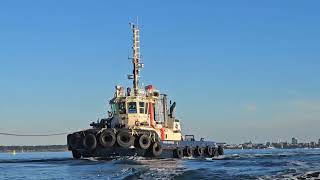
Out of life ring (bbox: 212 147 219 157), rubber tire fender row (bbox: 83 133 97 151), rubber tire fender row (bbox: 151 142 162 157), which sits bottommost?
life ring (bbox: 212 147 219 157)

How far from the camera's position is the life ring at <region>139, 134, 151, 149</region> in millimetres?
48594

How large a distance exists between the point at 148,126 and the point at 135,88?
4.92 metres

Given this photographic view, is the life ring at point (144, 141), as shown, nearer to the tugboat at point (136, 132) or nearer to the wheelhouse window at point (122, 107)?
the tugboat at point (136, 132)

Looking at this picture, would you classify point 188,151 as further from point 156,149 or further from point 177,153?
point 156,149

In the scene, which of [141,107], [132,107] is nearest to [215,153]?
[141,107]

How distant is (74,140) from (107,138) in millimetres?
Result: 3954

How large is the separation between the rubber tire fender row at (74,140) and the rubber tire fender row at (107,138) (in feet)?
8.89

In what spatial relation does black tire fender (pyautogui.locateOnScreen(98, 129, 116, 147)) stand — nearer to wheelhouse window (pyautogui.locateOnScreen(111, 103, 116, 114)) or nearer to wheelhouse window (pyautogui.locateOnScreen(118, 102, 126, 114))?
wheelhouse window (pyautogui.locateOnScreen(118, 102, 126, 114))

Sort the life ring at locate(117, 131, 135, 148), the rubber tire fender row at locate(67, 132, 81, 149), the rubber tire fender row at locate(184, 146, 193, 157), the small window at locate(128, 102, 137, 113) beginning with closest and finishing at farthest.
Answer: the life ring at locate(117, 131, 135, 148), the rubber tire fender row at locate(67, 132, 81, 149), the small window at locate(128, 102, 137, 113), the rubber tire fender row at locate(184, 146, 193, 157)

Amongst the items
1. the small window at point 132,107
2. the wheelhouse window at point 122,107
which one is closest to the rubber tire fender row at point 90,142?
the wheelhouse window at point 122,107

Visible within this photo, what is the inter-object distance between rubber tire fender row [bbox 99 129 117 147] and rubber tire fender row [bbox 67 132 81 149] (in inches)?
107

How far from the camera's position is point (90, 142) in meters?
48.8

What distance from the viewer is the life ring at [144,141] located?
48594mm

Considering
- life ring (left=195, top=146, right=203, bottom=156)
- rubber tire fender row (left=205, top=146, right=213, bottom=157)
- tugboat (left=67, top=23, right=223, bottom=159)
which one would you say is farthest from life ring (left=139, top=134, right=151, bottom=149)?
rubber tire fender row (left=205, top=146, right=213, bottom=157)
